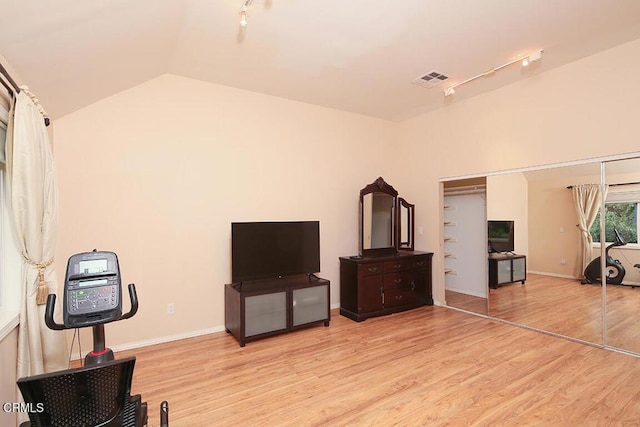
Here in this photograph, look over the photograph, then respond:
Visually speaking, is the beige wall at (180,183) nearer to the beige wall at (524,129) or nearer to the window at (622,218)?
the beige wall at (524,129)

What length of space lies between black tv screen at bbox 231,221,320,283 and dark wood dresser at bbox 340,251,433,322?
59 cm

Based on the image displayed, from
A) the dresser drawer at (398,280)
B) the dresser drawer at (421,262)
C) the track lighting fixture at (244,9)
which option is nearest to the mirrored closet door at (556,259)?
the dresser drawer at (421,262)

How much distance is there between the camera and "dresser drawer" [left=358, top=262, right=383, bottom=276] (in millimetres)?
4195

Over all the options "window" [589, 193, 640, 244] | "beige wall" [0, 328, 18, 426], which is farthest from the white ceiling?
"beige wall" [0, 328, 18, 426]

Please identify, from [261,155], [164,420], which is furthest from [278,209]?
[164,420]

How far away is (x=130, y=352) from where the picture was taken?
3193 millimetres

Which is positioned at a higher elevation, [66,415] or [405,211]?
[405,211]

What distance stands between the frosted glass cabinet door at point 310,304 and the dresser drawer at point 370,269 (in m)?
0.58

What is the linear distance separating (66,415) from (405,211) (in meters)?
4.59

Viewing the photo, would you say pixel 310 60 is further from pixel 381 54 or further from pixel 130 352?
pixel 130 352

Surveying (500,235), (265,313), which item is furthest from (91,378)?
(500,235)

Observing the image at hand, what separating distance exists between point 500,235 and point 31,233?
15.7 feet

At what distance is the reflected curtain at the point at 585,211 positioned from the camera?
335cm

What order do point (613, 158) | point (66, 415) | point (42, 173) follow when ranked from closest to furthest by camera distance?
point (66, 415), point (42, 173), point (613, 158)
